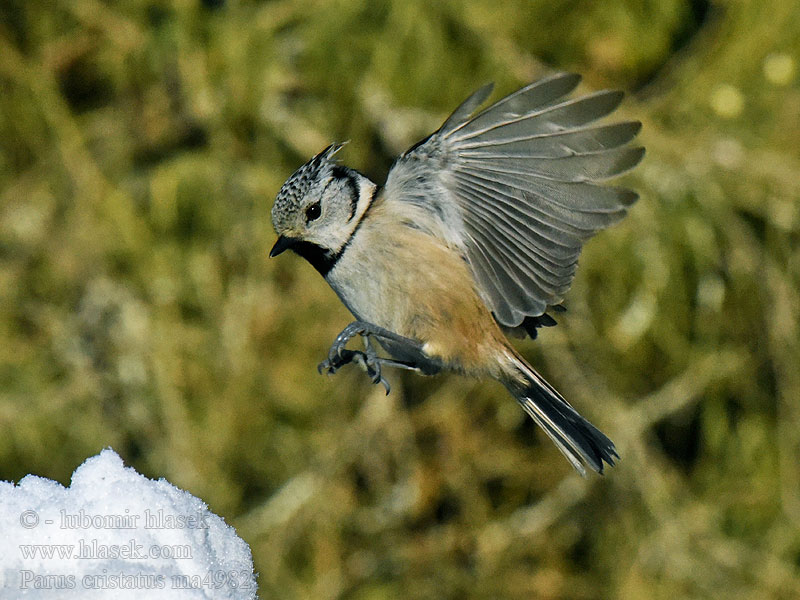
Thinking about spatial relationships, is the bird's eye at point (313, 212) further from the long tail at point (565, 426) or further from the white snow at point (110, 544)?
the white snow at point (110, 544)

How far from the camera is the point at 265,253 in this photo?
257 cm

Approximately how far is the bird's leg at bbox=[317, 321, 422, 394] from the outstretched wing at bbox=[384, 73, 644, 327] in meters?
0.16

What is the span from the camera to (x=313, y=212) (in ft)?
4.19

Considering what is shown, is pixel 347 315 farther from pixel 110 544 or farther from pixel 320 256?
pixel 110 544

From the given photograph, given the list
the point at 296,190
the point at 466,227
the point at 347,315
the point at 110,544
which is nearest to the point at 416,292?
the point at 466,227

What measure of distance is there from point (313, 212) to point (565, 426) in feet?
1.63

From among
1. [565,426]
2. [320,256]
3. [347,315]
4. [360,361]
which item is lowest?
[565,426]

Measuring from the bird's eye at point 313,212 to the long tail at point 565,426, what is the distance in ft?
1.40

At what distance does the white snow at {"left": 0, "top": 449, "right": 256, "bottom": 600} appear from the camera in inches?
24.1

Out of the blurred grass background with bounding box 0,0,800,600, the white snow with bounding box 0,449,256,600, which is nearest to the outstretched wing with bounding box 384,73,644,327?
the white snow with bounding box 0,449,256,600

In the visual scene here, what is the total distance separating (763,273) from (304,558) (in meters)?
1.50

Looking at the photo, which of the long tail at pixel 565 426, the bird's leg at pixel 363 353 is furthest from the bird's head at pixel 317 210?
the long tail at pixel 565 426

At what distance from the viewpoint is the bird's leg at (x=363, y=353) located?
1140mm

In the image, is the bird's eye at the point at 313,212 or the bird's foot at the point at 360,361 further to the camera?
the bird's eye at the point at 313,212
